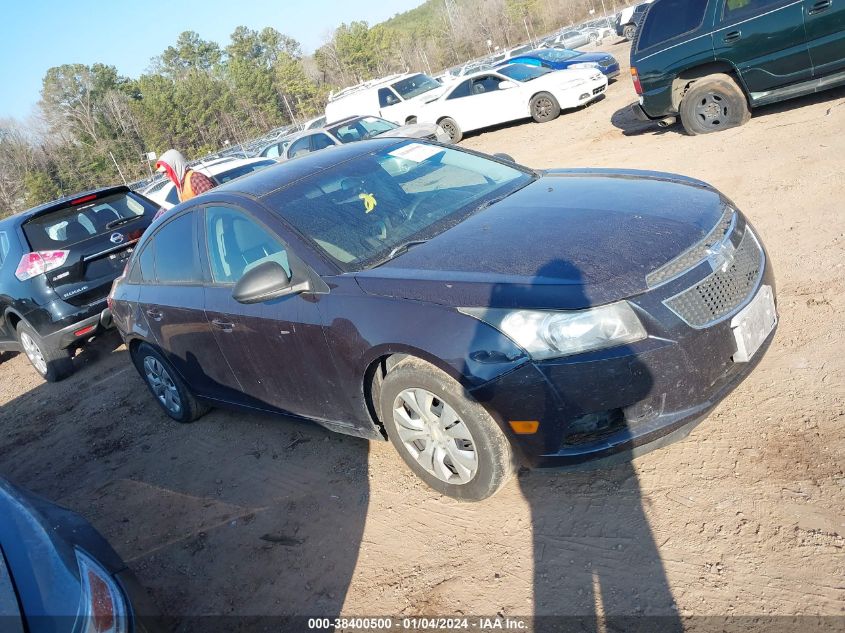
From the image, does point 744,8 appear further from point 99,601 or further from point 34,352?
point 34,352

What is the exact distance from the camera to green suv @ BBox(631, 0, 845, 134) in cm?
716

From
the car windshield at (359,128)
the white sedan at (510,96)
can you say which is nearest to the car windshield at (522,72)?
the white sedan at (510,96)

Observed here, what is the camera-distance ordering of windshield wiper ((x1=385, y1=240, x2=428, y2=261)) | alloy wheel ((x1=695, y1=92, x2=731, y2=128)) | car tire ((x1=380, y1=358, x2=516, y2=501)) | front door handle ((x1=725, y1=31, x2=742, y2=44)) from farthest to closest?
1. alloy wheel ((x1=695, y1=92, x2=731, y2=128))
2. front door handle ((x1=725, y1=31, x2=742, y2=44))
3. windshield wiper ((x1=385, y1=240, x2=428, y2=261))
4. car tire ((x1=380, y1=358, x2=516, y2=501))

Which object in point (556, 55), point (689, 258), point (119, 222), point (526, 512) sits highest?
point (556, 55)

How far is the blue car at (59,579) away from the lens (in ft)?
6.40

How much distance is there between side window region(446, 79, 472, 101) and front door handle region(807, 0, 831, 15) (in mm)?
9148

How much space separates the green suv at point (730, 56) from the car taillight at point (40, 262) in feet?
24.9

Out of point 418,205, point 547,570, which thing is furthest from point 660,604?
point 418,205

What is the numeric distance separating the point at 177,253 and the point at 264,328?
46.2 inches

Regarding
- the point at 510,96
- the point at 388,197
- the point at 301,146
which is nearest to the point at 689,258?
the point at 388,197

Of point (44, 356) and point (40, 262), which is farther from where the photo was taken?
point (44, 356)

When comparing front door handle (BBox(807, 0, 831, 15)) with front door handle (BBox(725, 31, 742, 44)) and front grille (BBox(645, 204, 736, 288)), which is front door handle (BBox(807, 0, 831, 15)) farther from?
front grille (BBox(645, 204, 736, 288))

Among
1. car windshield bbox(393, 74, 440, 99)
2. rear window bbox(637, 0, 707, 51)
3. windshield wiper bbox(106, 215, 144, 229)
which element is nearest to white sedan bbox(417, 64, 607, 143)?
car windshield bbox(393, 74, 440, 99)

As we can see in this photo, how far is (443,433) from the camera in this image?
9.83 feet
